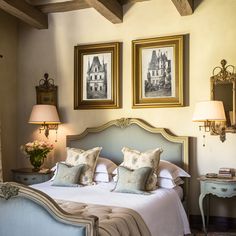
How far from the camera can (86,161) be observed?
13.3ft

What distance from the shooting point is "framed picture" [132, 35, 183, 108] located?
442 cm

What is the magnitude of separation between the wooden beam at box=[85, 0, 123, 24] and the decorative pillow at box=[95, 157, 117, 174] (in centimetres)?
181

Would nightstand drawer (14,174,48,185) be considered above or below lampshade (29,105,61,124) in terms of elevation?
below

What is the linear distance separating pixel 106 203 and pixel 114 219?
1.63 feet

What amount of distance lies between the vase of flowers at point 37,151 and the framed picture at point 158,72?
1.32 metres

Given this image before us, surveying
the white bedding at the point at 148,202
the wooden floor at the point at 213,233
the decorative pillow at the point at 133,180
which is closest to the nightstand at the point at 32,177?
the white bedding at the point at 148,202

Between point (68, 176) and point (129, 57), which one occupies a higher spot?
point (129, 57)

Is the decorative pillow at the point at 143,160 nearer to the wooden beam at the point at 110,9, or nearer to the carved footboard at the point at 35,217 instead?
the carved footboard at the point at 35,217

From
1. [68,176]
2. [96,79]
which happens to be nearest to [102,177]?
[68,176]

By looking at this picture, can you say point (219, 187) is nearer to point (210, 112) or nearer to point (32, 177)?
point (210, 112)

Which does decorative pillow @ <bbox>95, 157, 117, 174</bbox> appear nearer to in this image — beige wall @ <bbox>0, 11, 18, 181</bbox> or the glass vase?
the glass vase

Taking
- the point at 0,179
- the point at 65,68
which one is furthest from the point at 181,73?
the point at 0,179

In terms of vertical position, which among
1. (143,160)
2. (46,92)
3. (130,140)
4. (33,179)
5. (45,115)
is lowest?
(33,179)

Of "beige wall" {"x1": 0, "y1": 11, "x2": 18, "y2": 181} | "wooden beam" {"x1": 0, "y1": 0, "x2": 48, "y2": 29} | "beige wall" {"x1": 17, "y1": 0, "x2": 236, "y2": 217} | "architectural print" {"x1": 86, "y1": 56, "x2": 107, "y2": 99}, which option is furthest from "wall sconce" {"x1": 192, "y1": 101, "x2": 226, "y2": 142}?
"beige wall" {"x1": 0, "y1": 11, "x2": 18, "y2": 181}
